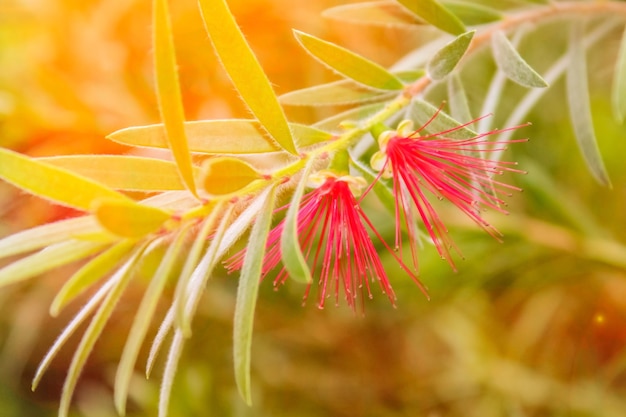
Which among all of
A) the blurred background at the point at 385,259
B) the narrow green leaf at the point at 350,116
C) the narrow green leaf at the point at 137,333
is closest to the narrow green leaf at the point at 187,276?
the narrow green leaf at the point at 137,333

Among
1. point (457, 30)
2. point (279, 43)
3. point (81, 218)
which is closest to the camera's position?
point (81, 218)

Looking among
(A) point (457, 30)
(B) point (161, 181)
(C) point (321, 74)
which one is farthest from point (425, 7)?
(C) point (321, 74)

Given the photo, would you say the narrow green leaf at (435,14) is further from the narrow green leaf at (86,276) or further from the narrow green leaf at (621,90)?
the narrow green leaf at (86,276)

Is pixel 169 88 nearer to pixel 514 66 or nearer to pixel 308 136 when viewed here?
pixel 308 136

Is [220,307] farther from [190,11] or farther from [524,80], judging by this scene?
[524,80]

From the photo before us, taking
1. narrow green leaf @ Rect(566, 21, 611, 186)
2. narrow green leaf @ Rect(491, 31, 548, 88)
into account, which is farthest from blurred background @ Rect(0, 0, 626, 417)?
narrow green leaf @ Rect(491, 31, 548, 88)

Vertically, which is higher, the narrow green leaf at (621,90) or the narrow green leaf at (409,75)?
the narrow green leaf at (409,75)
